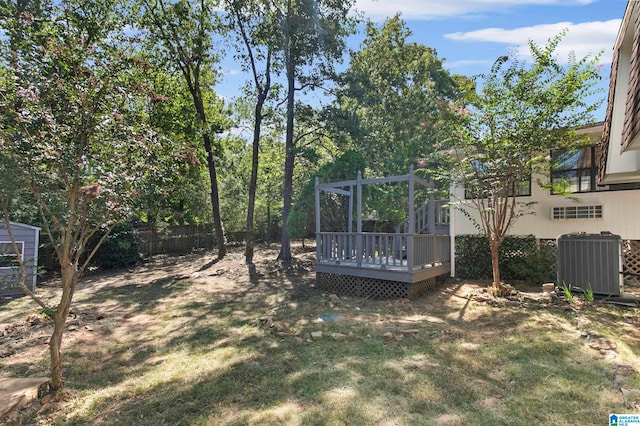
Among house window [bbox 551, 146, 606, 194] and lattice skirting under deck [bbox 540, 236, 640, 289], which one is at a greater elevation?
house window [bbox 551, 146, 606, 194]

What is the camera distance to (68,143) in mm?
3609

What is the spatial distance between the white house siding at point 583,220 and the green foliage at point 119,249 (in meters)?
11.5

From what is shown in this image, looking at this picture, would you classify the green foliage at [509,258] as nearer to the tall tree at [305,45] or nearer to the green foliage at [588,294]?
the green foliage at [588,294]

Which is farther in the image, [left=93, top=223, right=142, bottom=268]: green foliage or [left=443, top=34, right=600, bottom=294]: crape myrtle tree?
[left=93, top=223, right=142, bottom=268]: green foliage

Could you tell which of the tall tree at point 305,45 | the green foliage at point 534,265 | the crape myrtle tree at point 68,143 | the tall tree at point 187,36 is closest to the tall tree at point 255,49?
the tall tree at point 305,45

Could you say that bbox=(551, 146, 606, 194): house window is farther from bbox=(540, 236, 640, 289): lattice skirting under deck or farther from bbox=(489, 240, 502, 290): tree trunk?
bbox=(489, 240, 502, 290): tree trunk

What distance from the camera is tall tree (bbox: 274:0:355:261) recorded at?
1277 centimetres

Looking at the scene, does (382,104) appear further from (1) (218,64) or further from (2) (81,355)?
(2) (81,355)

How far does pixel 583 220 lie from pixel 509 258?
207cm

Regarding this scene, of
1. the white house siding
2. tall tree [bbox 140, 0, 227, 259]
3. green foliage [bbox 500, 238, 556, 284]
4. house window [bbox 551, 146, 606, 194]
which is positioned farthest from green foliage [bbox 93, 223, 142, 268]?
house window [bbox 551, 146, 606, 194]

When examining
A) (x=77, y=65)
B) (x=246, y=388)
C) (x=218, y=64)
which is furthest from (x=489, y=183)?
(x=218, y=64)

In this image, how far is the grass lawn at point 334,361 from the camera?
310cm

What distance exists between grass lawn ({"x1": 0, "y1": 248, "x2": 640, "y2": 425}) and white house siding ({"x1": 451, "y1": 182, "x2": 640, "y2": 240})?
9.90 feet

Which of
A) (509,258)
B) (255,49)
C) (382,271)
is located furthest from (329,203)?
(255,49)
